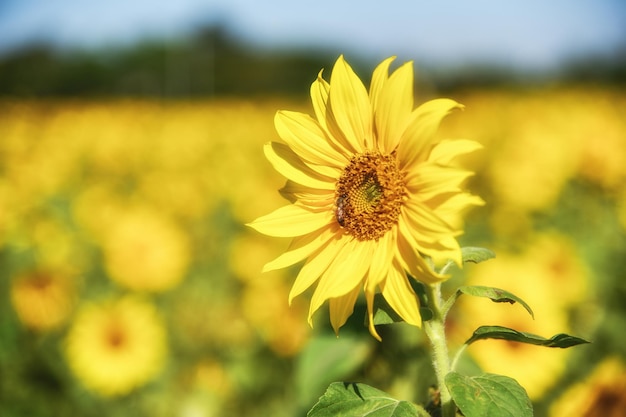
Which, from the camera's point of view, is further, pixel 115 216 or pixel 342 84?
pixel 115 216

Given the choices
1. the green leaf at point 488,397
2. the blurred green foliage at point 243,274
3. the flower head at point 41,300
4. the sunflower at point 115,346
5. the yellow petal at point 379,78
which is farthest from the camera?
the flower head at point 41,300

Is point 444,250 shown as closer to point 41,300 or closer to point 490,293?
point 490,293

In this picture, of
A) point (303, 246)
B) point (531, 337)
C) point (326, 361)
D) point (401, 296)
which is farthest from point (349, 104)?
point (326, 361)

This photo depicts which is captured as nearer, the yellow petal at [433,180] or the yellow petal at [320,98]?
the yellow petal at [433,180]

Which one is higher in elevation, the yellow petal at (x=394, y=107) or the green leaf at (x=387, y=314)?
A: the yellow petal at (x=394, y=107)

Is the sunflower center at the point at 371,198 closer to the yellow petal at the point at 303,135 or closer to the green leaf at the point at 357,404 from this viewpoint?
the yellow petal at the point at 303,135

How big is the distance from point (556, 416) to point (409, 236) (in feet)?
3.48

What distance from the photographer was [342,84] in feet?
4.42

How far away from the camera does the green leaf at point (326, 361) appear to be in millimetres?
2057

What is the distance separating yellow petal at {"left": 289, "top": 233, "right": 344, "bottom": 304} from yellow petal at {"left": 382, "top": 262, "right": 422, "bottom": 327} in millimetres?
150

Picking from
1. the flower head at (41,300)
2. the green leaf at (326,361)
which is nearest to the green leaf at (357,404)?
the green leaf at (326,361)

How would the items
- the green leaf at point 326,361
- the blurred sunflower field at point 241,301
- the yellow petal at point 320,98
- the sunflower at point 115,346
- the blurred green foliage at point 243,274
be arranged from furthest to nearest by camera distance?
the sunflower at point 115,346, the blurred green foliage at point 243,274, the blurred sunflower field at point 241,301, the green leaf at point 326,361, the yellow petal at point 320,98

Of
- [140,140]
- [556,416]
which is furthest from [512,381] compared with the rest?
[140,140]

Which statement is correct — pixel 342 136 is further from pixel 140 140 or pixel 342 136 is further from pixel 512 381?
pixel 140 140
